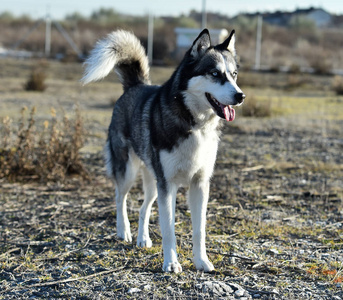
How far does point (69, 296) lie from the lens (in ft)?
12.1

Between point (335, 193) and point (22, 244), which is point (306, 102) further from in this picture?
point (22, 244)

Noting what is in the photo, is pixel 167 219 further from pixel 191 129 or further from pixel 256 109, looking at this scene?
pixel 256 109

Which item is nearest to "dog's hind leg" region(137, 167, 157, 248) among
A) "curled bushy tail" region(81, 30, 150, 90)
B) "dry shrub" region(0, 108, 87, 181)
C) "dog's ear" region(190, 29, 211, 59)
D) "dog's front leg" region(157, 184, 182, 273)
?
"dog's front leg" region(157, 184, 182, 273)

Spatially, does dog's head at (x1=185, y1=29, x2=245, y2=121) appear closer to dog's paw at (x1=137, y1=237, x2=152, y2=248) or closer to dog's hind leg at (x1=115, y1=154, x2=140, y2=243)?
dog's hind leg at (x1=115, y1=154, x2=140, y2=243)

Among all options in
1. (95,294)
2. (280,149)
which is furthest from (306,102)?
(95,294)

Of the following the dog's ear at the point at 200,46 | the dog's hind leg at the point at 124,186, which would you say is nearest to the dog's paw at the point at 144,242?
the dog's hind leg at the point at 124,186

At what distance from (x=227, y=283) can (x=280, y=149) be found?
18.2 ft

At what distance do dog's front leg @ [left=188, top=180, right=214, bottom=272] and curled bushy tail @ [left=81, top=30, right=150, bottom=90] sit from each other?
1509 millimetres

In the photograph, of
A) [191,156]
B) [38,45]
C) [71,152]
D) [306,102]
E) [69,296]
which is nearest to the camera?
[69,296]

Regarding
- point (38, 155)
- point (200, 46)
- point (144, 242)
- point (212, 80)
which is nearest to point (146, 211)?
point (144, 242)

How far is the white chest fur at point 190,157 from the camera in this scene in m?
4.16

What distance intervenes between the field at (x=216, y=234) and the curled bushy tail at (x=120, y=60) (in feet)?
4.57

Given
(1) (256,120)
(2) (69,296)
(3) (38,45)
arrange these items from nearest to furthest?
(2) (69,296), (1) (256,120), (3) (38,45)

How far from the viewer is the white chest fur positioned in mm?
4164
